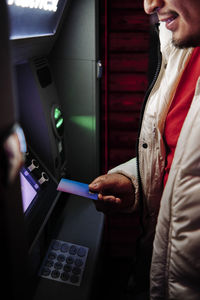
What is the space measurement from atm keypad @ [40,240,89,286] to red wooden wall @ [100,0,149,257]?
19.9 inches

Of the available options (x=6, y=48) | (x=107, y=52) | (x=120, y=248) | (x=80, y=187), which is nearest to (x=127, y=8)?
(x=107, y=52)

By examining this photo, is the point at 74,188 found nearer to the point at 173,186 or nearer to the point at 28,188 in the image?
the point at 28,188

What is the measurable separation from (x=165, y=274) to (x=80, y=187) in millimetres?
530

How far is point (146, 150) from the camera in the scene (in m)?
1.45

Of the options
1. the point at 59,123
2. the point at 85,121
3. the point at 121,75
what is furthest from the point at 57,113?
the point at 121,75

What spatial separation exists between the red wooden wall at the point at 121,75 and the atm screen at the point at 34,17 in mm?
527

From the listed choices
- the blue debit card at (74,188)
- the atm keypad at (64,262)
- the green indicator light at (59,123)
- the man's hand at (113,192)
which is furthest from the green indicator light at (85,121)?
the atm keypad at (64,262)

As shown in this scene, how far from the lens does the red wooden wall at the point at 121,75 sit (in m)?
1.99

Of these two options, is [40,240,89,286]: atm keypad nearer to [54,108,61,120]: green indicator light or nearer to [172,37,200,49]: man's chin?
[54,108,61,120]: green indicator light

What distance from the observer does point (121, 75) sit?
213cm

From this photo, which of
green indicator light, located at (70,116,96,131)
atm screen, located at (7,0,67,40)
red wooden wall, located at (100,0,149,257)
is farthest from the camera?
red wooden wall, located at (100,0,149,257)

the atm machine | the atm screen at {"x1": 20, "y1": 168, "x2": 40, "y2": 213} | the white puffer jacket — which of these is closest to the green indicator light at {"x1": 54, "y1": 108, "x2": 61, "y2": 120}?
the atm machine

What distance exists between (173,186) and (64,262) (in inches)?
23.6

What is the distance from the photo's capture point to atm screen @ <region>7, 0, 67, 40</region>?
1.05 meters
